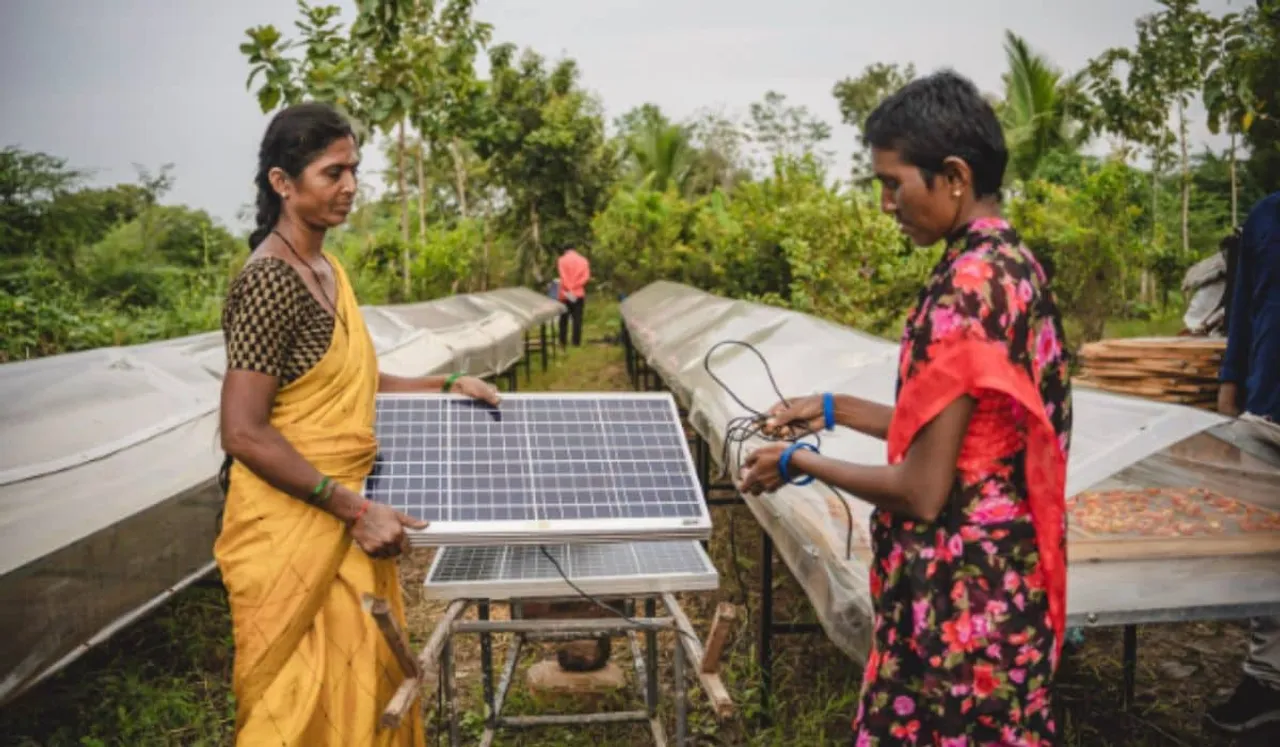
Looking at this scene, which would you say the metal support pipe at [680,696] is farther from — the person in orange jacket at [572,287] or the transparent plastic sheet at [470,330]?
the person in orange jacket at [572,287]

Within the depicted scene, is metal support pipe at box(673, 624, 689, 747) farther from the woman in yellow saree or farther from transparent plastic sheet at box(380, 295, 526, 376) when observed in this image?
transparent plastic sheet at box(380, 295, 526, 376)

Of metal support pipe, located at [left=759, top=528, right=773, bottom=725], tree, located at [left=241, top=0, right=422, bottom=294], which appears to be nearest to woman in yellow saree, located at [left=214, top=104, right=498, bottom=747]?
metal support pipe, located at [left=759, top=528, right=773, bottom=725]

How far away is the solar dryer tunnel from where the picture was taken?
7.11 feet

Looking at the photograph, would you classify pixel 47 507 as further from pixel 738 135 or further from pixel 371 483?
pixel 738 135

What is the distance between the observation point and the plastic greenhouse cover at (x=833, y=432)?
2.55 metres

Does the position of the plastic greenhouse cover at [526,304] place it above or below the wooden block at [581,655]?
above

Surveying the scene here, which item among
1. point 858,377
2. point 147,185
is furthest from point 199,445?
point 147,185

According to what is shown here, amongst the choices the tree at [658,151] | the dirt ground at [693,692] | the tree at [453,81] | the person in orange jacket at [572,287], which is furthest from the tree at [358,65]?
the tree at [658,151]

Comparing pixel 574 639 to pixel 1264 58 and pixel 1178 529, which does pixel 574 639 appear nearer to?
pixel 1178 529

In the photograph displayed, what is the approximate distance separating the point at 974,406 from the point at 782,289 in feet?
40.6

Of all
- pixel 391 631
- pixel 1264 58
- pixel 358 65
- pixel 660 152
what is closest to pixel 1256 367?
pixel 391 631

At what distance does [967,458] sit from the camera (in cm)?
159

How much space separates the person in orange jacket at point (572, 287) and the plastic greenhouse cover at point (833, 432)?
8.20 meters

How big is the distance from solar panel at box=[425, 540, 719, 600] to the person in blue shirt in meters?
2.02
